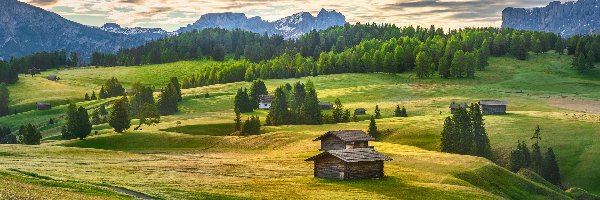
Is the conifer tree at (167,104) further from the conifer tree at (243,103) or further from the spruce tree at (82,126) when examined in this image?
the spruce tree at (82,126)

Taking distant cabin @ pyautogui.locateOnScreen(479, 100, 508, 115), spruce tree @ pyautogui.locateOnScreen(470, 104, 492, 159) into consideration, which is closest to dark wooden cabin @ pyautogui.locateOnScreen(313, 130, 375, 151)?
spruce tree @ pyautogui.locateOnScreen(470, 104, 492, 159)

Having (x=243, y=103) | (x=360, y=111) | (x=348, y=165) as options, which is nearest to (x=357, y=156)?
(x=348, y=165)

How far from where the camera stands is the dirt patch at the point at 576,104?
152 meters

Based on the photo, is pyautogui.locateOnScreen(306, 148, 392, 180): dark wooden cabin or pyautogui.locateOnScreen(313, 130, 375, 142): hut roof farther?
pyautogui.locateOnScreen(313, 130, 375, 142): hut roof

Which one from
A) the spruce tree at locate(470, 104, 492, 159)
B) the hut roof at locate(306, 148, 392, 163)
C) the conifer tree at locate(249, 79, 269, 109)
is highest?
the conifer tree at locate(249, 79, 269, 109)

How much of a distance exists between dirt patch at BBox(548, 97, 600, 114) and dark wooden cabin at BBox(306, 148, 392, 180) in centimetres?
9681

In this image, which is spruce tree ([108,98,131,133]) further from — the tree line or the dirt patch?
the dirt patch

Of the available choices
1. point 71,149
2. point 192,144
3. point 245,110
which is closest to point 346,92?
point 245,110

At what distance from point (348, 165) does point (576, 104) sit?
114989mm

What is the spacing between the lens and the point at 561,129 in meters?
112

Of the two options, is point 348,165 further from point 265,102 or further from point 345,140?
point 265,102

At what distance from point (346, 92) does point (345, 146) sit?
336 feet

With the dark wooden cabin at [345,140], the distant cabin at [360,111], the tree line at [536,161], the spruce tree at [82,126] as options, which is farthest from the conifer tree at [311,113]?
the tree line at [536,161]

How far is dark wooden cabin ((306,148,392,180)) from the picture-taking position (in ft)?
227
